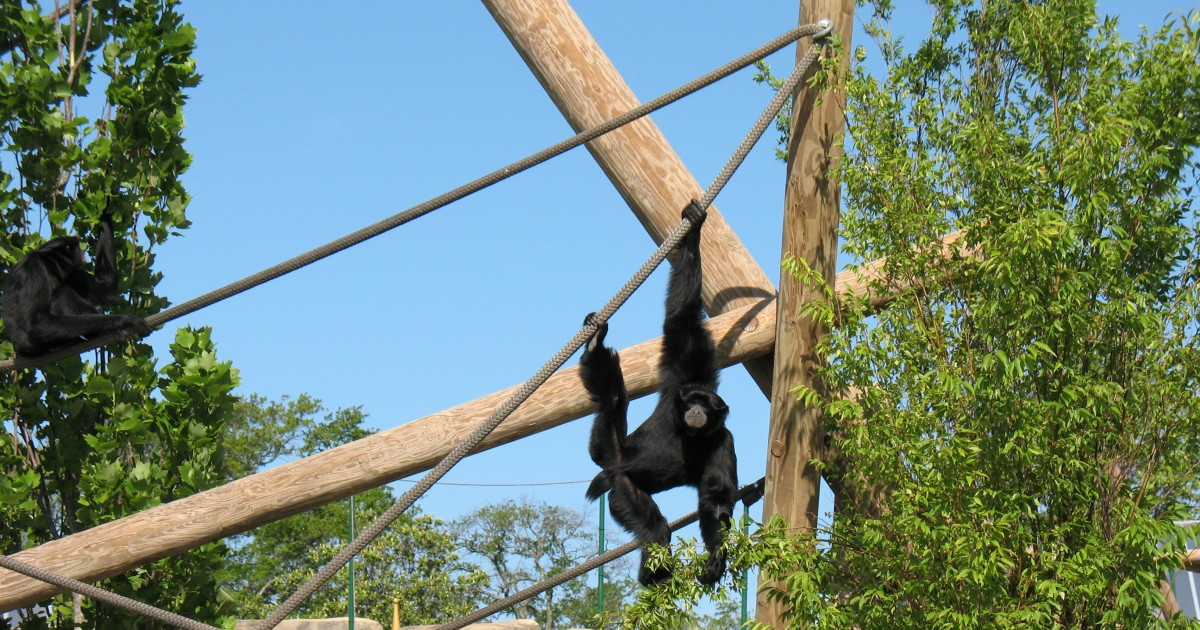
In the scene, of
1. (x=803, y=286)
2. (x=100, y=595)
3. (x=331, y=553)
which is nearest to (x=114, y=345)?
(x=100, y=595)

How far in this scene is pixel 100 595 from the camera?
505 cm

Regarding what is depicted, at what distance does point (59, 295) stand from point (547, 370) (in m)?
3.51

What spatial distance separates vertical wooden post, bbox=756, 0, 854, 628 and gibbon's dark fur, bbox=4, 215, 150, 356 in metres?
3.46

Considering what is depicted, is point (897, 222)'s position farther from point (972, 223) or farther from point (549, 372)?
point (549, 372)

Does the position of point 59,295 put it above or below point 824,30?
below

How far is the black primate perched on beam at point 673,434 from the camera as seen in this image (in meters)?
5.87

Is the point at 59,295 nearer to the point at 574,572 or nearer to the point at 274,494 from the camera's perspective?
the point at 274,494

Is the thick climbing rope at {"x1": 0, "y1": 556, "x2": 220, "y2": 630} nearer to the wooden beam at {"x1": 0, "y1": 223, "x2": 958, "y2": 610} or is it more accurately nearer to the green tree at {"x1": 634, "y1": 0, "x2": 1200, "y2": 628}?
the wooden beam at {"x1": 0, "y1": 223, "x2": 958, "y2": 610}

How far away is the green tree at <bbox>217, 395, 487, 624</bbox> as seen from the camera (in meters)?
23.7

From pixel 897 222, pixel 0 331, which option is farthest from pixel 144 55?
pixel 897 222

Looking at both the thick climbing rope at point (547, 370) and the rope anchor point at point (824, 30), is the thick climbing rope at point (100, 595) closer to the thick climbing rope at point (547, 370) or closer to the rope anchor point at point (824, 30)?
the thick climbing rope at point (547, 370)

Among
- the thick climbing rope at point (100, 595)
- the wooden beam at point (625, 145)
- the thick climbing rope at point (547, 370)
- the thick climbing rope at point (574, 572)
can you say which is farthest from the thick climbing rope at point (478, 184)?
the thick climbing rope at point (574, 572)

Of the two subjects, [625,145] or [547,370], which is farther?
[625,145]

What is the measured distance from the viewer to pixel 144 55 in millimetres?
6750
